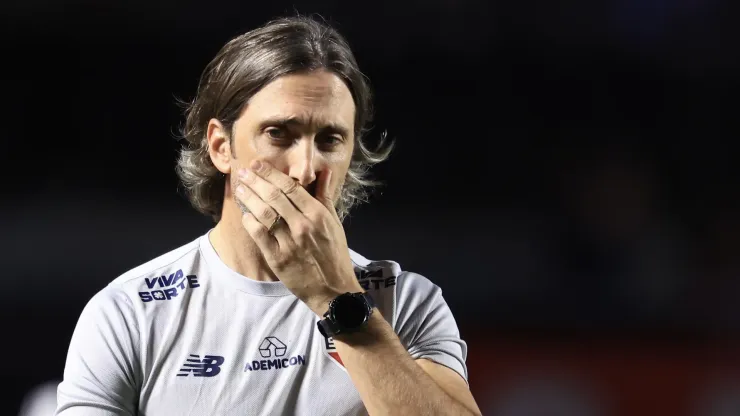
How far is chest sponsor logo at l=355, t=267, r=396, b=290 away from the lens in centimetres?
213

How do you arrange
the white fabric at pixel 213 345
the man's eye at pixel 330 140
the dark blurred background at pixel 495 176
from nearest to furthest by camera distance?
the white fabric at pixel 213 345
the man's eye at pixel 330 140
the dark blurred background at pixel 495 176

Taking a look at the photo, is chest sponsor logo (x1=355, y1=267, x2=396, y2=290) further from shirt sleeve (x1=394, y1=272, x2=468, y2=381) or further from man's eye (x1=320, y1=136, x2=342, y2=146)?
man's eye (x1=320, y1=136, x2=342, y2=146)

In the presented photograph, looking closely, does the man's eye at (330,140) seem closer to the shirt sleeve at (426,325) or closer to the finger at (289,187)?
the finger at (289,187)

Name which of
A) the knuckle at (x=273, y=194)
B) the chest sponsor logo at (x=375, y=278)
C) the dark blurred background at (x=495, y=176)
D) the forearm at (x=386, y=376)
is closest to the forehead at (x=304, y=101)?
the knuckle at (x=273, y=194)

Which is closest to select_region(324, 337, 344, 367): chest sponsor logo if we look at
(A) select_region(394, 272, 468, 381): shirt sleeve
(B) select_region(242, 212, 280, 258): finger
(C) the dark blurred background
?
(A) select_region(394, 272, 468, 381): shirt sleeve

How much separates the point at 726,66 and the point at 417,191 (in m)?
2.29

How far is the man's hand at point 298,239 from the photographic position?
182 centimetres

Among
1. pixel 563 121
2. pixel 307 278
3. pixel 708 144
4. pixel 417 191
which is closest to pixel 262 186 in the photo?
pixel 307 278

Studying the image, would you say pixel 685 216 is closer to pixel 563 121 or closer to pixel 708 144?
pixel 708 144

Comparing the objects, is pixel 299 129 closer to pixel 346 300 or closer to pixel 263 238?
pixel 263 238

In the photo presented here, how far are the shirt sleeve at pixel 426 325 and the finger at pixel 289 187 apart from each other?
42 centimetres

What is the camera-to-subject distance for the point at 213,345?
1993 mm

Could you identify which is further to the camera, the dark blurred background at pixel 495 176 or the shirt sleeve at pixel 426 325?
the dark blurred background at pixel 495 176

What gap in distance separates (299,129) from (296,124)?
0.02 meters
